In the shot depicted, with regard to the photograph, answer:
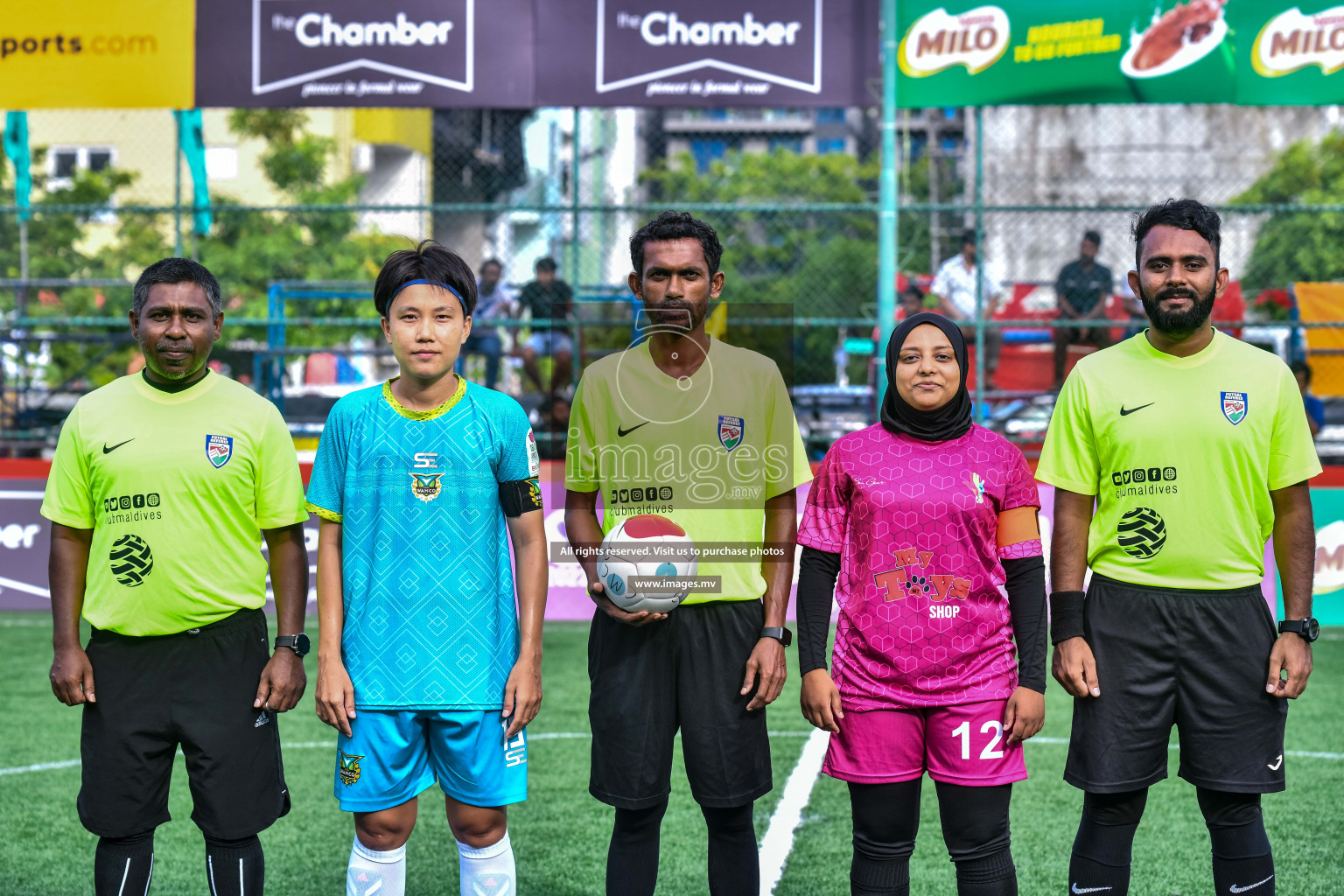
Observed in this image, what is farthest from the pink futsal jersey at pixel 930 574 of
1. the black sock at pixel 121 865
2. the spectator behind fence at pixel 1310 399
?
the spectator behind fence at pixel 1310 399

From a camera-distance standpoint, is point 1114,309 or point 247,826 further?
point 1114,309

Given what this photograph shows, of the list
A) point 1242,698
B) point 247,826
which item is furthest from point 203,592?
point 1242,698

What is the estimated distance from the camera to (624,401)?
3480 millimetres

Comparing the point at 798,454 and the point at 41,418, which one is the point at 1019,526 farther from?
the point at 41,418

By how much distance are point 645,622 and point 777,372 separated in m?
0.76

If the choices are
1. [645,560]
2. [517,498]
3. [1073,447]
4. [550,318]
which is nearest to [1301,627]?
[1073,447]

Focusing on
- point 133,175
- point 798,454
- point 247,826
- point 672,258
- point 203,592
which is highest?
point 133,175

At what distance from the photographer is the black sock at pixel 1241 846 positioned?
3.46 m

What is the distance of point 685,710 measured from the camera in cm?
343

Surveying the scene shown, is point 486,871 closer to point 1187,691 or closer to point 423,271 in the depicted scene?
point 423,271

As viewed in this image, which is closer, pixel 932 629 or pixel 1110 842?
pixel 932 629

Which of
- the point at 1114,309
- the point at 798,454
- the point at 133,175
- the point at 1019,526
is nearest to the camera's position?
the point at 1019,526

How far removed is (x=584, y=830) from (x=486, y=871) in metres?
1.82

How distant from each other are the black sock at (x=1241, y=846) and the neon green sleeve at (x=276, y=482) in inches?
99.9
